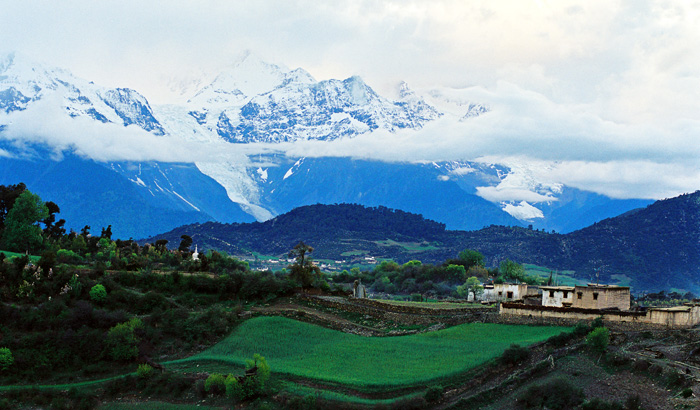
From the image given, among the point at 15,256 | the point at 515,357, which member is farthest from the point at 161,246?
the point at 515,357

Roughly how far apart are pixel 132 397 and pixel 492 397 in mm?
21037

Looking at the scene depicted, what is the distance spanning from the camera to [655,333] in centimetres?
4409

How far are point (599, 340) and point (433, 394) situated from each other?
32.9 ft

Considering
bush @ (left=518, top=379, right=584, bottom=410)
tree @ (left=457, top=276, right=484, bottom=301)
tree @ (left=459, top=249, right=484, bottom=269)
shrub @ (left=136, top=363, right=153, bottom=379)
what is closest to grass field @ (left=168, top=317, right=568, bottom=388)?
shrub @ (left=136, top=363, right=153, bottom=379)

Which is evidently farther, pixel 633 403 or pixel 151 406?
pixel 151 406

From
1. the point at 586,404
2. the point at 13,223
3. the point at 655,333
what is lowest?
the point at 586,404

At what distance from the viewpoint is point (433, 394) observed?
123 feet

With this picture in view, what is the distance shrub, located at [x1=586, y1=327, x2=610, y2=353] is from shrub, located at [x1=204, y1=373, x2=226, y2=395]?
20849mm

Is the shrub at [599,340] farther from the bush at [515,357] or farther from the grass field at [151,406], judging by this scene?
the grass field at [151,406]

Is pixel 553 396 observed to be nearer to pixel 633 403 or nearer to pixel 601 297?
Answer: pixel 633 403

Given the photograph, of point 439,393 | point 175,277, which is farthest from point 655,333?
point 175,277

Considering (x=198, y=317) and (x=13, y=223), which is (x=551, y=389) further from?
(x=13, y=223)

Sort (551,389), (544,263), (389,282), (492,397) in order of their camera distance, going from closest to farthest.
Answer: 1. (551,389)
2. (492,397)
3. (389,282)
4. (544,263)

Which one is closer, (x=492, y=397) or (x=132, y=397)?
(x=492, y=397)
